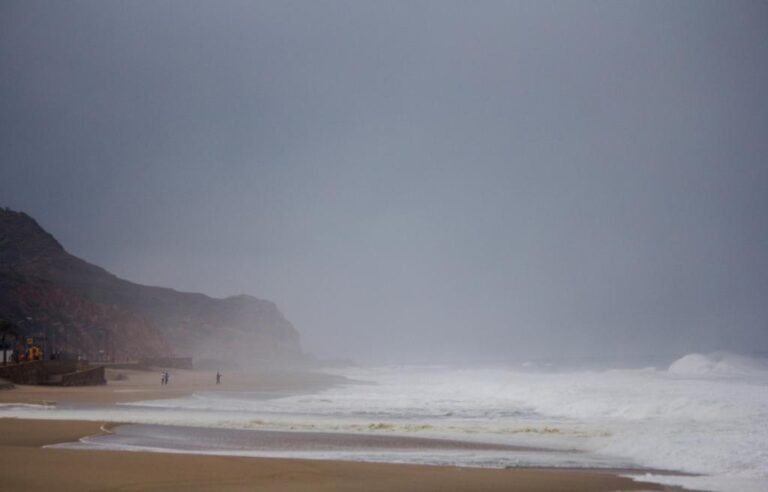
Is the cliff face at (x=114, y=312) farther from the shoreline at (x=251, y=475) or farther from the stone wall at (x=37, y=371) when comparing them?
the shoreline at (x=251, y=475)

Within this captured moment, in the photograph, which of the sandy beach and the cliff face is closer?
the sandy beach

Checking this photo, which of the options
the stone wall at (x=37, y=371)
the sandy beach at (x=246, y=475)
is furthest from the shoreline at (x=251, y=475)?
the stone wall at (x=37, y=371)

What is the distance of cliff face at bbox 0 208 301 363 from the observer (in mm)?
87750

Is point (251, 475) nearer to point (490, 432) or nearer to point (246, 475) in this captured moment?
point (246, 475)

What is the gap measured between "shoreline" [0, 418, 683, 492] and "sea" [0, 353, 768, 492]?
940 millimetres

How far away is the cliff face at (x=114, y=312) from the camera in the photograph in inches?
3455

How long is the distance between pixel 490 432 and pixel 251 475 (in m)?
9.05

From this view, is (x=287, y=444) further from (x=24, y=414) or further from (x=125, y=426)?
(x=24, y=414)

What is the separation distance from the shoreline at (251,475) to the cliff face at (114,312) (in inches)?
2473

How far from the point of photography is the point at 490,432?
60.4ft

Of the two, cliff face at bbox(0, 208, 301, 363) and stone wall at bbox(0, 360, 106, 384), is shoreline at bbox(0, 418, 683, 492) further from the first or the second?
cliff face at bbox(0, 208, 301, 363)

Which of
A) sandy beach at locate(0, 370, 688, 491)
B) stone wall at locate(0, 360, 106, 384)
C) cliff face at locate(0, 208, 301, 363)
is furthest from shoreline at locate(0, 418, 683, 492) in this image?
cliff face at locate(0, 208, 301, 363)

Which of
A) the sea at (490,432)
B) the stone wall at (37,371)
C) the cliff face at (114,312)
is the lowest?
the sea at (490,432)

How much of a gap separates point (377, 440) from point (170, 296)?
148 meters
